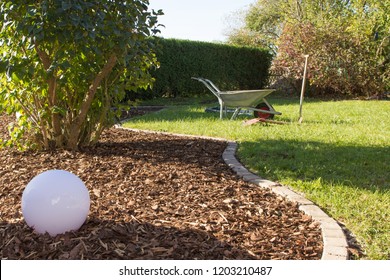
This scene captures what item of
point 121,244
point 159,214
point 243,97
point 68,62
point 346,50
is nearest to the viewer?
point 121,244

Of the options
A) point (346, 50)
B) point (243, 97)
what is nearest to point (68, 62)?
point (243, 97)

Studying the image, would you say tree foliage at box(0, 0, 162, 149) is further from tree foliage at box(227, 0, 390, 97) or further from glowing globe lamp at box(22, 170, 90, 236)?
tree foliage at box(227, 0, 390, 97)

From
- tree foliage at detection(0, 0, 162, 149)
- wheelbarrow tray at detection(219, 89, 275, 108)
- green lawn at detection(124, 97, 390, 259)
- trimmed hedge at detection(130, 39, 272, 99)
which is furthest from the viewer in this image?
trimmed hedge at detection(130, 39, 272, 99)

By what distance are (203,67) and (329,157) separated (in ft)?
35.7

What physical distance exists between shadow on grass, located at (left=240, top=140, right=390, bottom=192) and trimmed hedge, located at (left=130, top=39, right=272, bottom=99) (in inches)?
300

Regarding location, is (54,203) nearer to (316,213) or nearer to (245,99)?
(316,213)

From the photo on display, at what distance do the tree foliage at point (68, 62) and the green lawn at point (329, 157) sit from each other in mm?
1609

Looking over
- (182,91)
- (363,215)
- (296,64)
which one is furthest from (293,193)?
(296,64)

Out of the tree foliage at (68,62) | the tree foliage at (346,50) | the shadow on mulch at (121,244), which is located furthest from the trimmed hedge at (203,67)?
the shadow on mulch at (121,244)

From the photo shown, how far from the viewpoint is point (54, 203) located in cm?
254

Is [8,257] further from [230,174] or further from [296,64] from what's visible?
[296,64]

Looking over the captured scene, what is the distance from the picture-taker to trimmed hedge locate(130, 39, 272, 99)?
13734 mm

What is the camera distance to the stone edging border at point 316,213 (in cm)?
251

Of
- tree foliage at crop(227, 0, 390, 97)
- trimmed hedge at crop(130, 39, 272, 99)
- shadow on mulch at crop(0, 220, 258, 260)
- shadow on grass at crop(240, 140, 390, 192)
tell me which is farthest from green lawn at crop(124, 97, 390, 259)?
tree foliage at crop(227, 0, 390, 97)
